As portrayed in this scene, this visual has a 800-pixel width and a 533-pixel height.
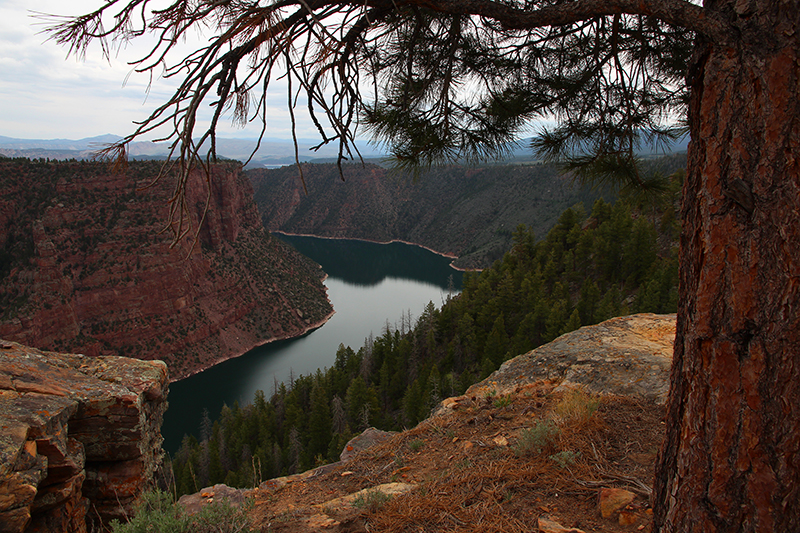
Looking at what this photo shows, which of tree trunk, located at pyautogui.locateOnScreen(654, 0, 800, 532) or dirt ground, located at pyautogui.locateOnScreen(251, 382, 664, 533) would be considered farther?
dirt ground, located at pyautogui.locateOnScreen(251, 382, 664, 533)

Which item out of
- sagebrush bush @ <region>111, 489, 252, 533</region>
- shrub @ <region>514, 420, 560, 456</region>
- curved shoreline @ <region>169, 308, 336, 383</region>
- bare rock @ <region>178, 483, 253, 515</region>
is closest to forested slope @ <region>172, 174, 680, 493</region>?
curved shoreline @ <region>169, 308, 336, 383</region>

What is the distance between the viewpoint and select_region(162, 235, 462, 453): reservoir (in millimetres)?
37781

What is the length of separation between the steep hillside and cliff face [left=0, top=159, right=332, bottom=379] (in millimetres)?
39580

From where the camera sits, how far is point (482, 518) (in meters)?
2.62

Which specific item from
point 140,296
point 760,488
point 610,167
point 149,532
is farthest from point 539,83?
point 140,296

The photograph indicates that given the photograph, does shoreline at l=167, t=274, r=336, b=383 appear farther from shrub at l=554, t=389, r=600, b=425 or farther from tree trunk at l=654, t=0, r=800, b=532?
tree trunk at l=654, t=0, r=800, b=532

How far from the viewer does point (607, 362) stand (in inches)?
201

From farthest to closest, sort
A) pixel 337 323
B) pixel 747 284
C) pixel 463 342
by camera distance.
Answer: pixel 337 323
pixel 463 342
pixel 747 284

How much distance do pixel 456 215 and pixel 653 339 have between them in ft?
308

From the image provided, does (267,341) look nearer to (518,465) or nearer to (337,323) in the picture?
(337,323)

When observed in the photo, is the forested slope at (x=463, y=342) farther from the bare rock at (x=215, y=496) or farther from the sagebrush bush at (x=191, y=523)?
the sagebrush bush at (x=191, y=523)

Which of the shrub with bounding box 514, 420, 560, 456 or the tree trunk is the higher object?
the tree trunk

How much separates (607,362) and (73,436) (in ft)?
17.0

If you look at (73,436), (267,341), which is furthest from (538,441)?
(267,341)
